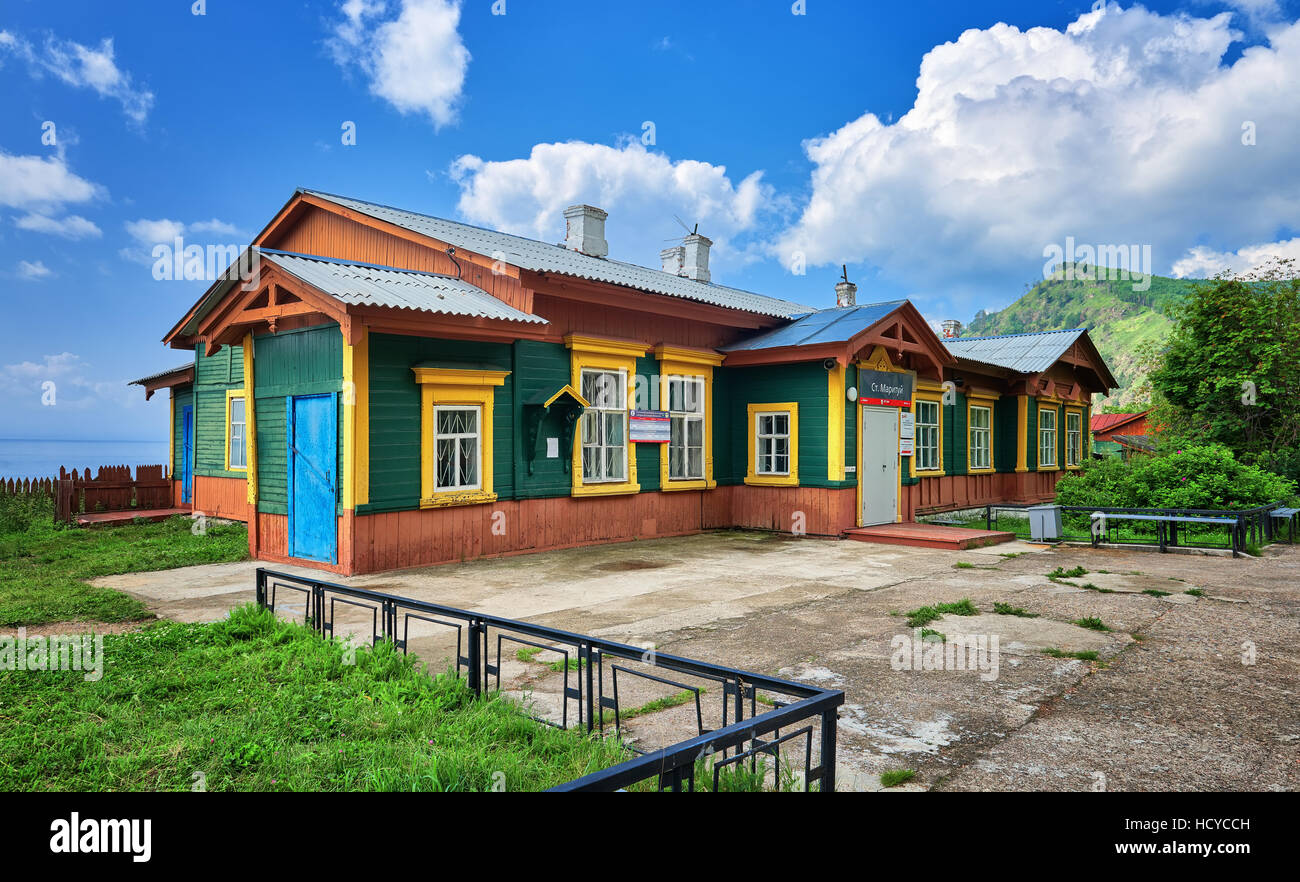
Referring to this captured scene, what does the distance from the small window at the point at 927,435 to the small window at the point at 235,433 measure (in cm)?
1593

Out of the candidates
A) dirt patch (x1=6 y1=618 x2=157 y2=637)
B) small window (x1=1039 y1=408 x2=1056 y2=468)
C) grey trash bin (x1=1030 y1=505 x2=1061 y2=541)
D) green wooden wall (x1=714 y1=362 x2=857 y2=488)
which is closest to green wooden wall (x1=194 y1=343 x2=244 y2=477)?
dirt patch (x1=6 y1=618 x2=157 y2=637)

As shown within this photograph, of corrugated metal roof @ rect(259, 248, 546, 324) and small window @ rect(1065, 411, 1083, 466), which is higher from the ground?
corrugated metal roof @ rect(259, 248, 546, 324)

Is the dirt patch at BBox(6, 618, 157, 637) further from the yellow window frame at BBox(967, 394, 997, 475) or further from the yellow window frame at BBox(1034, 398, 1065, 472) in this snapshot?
the yellow window frame at BBox(1034, 398, 1065, 472)

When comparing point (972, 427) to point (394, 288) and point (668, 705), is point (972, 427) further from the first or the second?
point (668, 705)

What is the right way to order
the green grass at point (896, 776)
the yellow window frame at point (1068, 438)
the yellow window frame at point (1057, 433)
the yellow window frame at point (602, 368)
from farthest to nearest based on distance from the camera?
the yellow window frame at point (1068, 438) → the yellow window frame at point (1057, 433) → the yellow window frame at point (602, 368) → the green grass at point (896, 776)

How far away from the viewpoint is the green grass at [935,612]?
7738 mm

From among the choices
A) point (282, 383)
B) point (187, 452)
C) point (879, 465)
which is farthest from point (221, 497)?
point (879, 465)

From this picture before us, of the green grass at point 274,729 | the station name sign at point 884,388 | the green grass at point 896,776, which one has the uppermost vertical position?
the station name sign at point 884,388

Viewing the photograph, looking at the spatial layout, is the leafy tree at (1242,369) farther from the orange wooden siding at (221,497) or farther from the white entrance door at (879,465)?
the orange wooden siding at (221,497)

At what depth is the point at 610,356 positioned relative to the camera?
13.9 metres

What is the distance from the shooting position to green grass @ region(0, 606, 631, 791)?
3660 millimetres

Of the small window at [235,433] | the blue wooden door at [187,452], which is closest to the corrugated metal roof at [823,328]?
the small window at [235,433]

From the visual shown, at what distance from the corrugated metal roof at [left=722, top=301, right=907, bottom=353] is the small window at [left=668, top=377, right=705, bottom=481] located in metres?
1.21
